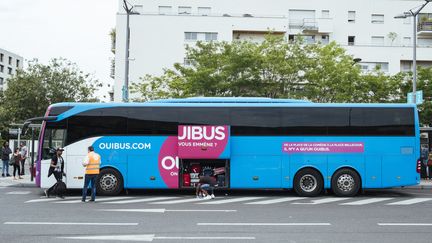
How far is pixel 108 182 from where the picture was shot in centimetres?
1756

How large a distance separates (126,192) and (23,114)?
31.7 metres

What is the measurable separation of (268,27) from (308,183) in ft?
103

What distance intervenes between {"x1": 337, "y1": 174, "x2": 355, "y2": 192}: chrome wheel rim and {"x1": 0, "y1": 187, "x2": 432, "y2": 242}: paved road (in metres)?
0.51

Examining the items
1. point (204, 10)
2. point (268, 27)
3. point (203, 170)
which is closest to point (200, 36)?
point (204, 10)

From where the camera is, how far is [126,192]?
1866 centimetres

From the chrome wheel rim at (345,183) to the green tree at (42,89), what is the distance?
32.7 m

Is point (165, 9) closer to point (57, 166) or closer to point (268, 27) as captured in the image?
point (268, 27)

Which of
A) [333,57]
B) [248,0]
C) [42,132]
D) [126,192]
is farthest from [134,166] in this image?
[248,0]

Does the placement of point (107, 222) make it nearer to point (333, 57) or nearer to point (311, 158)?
point (311, 158)

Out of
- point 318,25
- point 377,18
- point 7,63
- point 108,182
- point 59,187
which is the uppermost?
point 7,63

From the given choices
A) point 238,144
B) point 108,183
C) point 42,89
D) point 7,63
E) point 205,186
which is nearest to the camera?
point 205,186

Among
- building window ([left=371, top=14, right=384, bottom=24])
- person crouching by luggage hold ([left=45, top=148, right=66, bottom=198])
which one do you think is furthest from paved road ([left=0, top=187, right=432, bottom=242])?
building window ([left=371, top=14, right=384, bottom=24])

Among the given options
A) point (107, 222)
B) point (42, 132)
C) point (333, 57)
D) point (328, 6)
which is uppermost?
point (328, 6)

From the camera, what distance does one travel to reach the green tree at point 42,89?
148 feet
